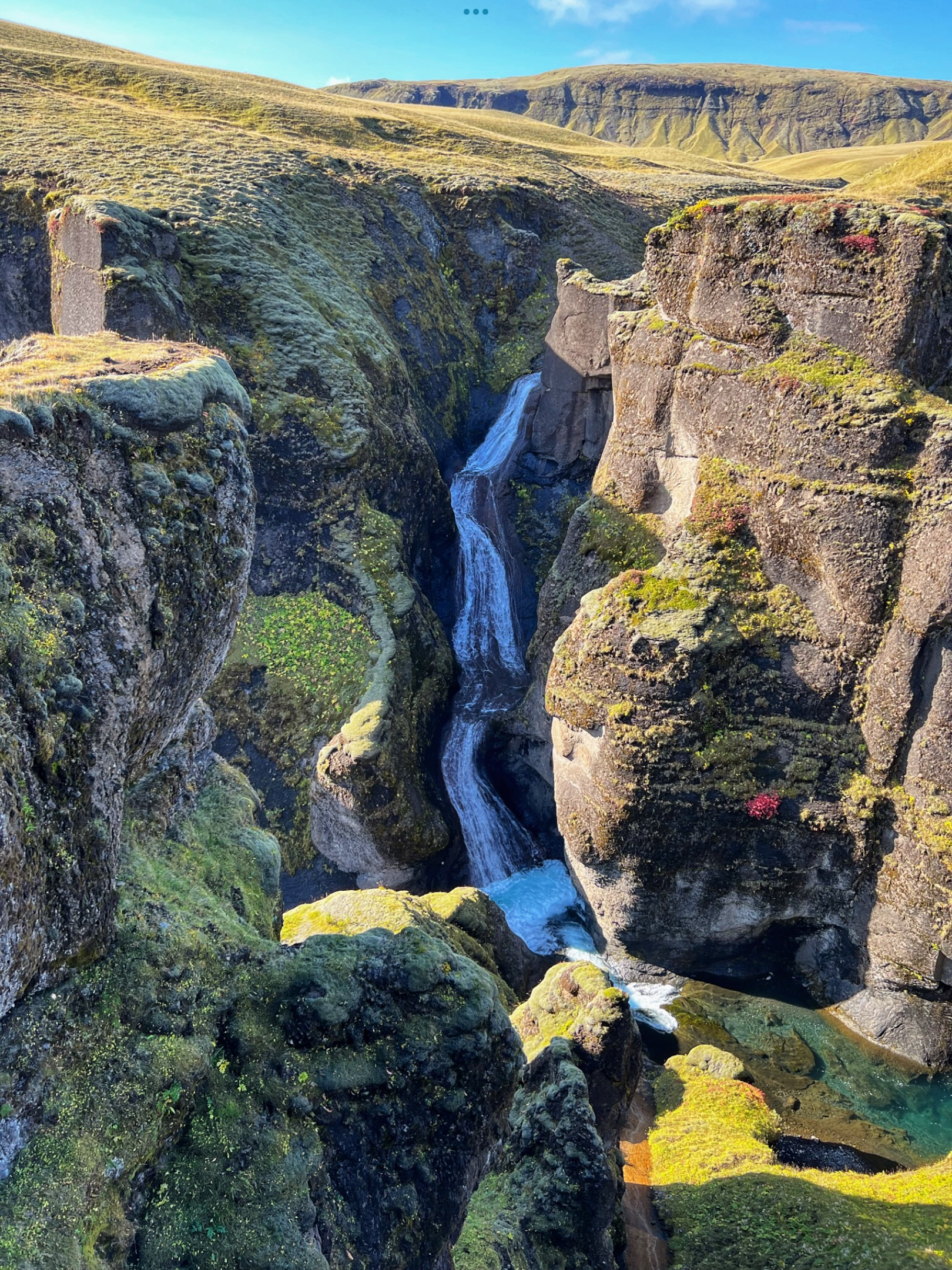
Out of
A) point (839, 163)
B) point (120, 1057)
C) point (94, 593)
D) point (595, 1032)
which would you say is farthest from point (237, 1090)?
point (839, 163)

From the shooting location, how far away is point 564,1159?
554 inches

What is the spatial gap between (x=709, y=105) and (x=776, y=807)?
215342 mm

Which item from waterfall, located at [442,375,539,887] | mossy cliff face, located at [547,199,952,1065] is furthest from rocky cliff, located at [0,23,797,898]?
mossy cliff face, located at [547,199,952,1065]

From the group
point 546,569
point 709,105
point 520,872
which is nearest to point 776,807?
point 520,872

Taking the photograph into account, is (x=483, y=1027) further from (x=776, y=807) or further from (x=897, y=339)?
(x=897, y=339)

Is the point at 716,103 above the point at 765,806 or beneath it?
above

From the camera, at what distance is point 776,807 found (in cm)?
2039

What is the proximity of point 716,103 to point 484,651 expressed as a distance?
206 metres

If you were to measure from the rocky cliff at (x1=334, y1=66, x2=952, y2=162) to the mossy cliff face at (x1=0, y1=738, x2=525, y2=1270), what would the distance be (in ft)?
664

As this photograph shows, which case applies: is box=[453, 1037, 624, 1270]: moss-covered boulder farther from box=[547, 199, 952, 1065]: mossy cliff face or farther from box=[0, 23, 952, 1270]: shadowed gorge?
box=[547, 199, 952, 1065]: mossy cliff face

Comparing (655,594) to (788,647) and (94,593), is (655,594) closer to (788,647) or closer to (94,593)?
(788,647)

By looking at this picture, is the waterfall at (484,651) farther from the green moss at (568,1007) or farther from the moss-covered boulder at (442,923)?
the green moss at (568,1007)

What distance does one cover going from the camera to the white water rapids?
24797mm

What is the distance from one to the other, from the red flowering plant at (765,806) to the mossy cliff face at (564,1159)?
19.7ft
